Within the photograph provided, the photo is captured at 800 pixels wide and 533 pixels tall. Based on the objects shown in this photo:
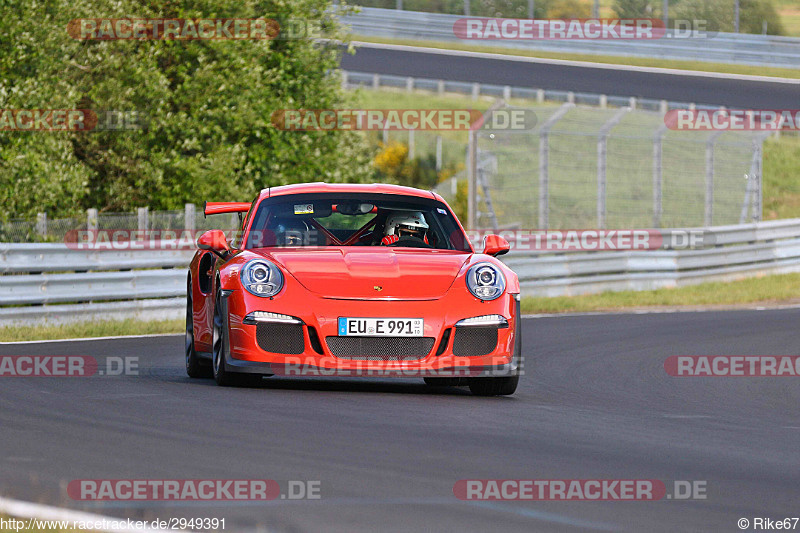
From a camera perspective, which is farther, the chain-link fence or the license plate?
the chain-link fence

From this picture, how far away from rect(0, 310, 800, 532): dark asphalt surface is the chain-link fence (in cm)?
1296

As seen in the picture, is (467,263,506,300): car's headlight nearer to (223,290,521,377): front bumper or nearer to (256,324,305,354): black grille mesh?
(223,290,521,377): front bumper

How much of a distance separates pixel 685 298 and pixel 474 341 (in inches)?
528

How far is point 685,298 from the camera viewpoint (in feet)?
71.9

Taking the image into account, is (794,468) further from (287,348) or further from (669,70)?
(669,70)

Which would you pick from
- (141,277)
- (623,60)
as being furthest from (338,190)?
(623,60)

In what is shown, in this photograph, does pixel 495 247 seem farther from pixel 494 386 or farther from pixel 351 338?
pixel 351 338

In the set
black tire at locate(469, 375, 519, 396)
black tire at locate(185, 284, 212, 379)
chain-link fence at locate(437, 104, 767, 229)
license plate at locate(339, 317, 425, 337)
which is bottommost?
chain-link fence at locate(437, 104, 767, 229)

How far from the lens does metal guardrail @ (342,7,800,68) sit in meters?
43.7

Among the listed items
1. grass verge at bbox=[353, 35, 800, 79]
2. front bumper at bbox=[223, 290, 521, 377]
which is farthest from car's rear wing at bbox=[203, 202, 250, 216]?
grass verge at bbox=[353, 35, 800, 79]

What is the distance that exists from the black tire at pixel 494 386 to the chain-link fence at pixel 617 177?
13551mm

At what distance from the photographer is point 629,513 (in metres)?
5.29

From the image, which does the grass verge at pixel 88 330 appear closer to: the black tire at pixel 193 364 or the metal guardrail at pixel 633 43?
the black tire at pixel 193 364

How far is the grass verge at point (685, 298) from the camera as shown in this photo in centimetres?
2088
